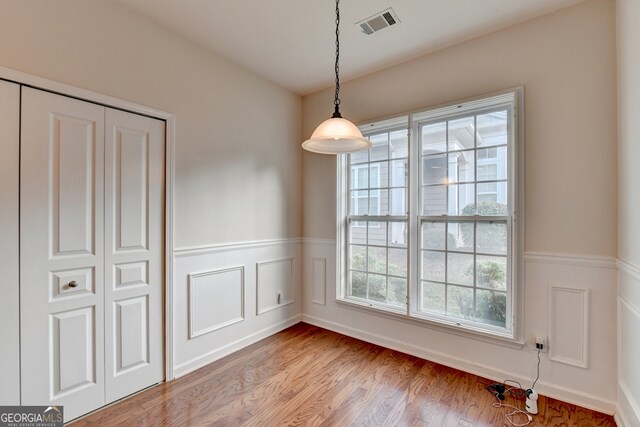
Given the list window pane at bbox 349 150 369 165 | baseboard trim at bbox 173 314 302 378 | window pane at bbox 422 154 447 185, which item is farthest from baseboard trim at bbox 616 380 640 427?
baseboard trim at bbox 173 314 302 378

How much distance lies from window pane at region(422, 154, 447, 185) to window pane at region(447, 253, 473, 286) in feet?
2.30

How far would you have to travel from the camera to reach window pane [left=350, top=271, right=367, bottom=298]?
3268 mm

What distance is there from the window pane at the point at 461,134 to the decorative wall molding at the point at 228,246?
2.06 meters

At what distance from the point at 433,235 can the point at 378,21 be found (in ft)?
6.24

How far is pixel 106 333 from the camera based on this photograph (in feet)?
6.80

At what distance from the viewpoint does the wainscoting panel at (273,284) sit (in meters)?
3.21

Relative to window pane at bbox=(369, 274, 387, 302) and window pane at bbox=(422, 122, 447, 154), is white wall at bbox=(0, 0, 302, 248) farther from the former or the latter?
window pane at bbox=(422, 122, 447, 154)

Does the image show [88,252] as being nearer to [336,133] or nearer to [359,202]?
[336,133]

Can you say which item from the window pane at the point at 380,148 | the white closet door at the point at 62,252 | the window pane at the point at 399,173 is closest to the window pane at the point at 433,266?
the window pane at the point at 399,173

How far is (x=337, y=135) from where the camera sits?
1.72 metres

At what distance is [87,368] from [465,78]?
145 inches

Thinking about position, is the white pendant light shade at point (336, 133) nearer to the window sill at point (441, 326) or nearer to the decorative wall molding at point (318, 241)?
the decorative wall molding at point (318, 241)

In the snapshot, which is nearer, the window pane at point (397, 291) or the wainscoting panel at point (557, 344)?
the wainscoting panel at point (557, 344)
